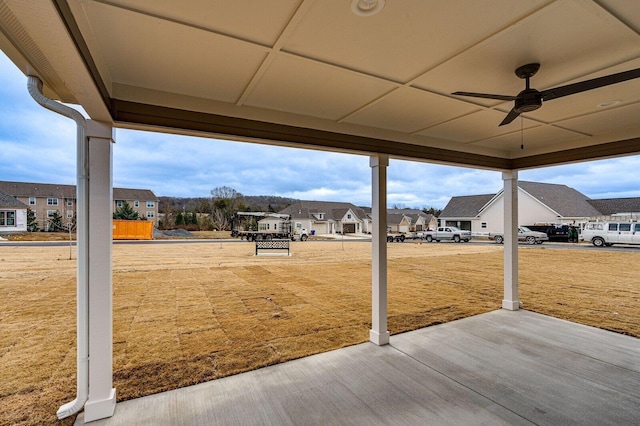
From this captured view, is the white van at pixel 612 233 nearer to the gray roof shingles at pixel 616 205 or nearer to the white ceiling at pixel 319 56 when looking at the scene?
the gray roof shingles at pixel 616 205

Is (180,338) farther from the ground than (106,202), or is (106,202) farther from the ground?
(106,202)

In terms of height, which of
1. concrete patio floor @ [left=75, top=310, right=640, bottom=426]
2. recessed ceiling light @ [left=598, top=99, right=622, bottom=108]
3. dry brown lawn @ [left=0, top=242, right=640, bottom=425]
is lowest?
dry brown lawn @ [left=0, top=242, right=640, bottom=425]

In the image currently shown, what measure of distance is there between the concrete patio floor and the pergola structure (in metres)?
0.55

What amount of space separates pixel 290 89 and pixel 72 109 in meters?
1.57

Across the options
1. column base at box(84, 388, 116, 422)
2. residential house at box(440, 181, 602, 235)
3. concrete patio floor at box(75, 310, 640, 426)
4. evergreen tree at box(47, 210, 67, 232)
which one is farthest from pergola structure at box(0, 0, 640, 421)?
evergreen tree at box(47, 210, 67, 232)

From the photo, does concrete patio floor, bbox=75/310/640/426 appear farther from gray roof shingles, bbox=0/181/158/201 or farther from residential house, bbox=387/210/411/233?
residential house, bbox=387/210/411/233

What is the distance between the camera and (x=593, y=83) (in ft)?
5.77

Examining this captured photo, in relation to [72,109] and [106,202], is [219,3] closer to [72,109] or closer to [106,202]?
[72,109]

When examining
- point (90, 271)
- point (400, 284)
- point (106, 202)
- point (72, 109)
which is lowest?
point (400, 284)

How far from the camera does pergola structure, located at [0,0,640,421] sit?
1.42 metres

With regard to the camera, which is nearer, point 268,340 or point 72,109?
point 72,109

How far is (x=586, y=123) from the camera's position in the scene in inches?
127

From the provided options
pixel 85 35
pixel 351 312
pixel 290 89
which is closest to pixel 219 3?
pixel 85 35

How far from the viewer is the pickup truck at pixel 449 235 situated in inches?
855
